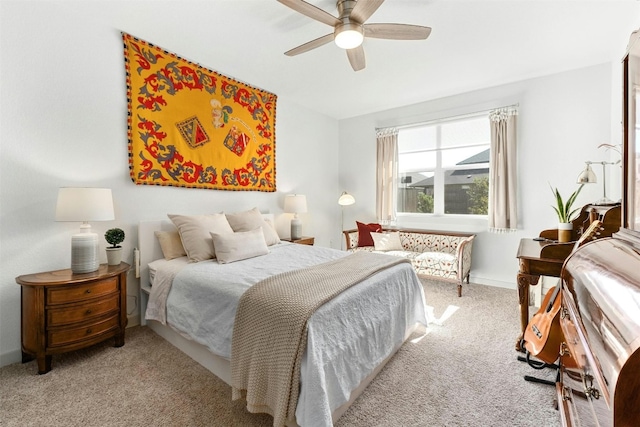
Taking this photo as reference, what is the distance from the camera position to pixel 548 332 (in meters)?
1.53

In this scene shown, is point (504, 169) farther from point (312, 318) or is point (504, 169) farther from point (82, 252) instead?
point (82, 252)

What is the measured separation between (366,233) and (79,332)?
3.55 metres

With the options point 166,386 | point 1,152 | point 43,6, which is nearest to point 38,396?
point 166,386

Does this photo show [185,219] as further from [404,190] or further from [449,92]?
[449,92]

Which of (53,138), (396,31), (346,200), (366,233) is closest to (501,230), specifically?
(366,233)

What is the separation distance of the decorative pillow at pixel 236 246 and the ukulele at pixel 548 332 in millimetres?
2177

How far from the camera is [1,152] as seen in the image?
2.04m

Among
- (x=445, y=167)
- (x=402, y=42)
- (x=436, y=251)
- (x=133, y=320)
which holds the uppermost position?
(x=402, y=42)

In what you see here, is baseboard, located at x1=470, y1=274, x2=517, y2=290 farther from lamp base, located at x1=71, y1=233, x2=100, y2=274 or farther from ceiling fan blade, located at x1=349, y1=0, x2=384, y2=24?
lamp base, located at x1=71, y1=233, x2=100, y2=274

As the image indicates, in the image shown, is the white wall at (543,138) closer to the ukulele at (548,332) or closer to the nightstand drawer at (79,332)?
the ukulele at (548,332)

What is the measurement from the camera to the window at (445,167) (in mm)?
4082

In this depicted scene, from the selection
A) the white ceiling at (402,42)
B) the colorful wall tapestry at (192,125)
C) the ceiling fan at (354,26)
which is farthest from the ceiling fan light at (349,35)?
the colorful wall tapestry at (192,125)

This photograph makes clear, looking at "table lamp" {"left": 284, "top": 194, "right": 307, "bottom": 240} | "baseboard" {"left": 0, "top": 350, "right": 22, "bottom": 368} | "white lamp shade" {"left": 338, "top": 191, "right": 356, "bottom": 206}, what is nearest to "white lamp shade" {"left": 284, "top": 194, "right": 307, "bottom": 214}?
"table lamp" {"left": 284, "top": 194, "right": 307, "bottom": 240}

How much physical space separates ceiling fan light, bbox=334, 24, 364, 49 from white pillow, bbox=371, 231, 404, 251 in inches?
111
